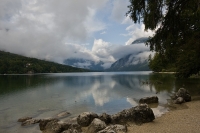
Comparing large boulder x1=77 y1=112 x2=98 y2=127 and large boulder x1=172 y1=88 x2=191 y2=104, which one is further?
large boulder x1=172 y1=88 x2=191 y2=104

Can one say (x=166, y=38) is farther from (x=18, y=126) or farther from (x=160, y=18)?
(x=18, y=126)

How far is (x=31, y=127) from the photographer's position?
1973 centimetres

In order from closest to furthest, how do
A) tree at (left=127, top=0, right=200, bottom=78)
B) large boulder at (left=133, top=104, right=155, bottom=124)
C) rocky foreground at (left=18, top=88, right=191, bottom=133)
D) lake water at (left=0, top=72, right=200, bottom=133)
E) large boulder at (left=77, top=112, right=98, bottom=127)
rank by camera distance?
1. tree at (left=127, top=0, right=200, bottom=78)
2. rocky foreground at (left=18, top=88, right=191, bottom=133)
3. large boulder at (left=133, top=104, right=155, bottom=124)
4. large boulder at (left=77, top=112, right=98, bottom=127)
5. lake water at (left=0, top=72, right=200, bottom=133)

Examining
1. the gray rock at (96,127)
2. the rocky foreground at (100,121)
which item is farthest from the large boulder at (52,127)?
the gray rock at (96,127)

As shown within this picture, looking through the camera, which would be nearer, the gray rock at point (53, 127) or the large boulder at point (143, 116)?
the gray rock at point (53, 127)

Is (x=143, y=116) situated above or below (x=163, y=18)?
below

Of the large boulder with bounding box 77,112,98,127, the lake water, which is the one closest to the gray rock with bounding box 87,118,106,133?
the large boulder with bounding box 77,112,98,127

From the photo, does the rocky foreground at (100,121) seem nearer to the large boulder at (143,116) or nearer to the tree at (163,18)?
the large boulder at (143,116)

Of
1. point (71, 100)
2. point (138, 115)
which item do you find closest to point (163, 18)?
point (138, 115)

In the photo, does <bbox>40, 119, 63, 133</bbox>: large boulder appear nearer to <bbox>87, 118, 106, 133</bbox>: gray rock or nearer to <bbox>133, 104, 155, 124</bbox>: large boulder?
<bbox>87, 118, 106, 133</bbox>: gray rock

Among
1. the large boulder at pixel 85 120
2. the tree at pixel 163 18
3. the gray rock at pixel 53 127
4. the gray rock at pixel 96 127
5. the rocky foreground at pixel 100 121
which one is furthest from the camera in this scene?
the large boulder at pixel 85 120

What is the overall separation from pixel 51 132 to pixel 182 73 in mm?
27863

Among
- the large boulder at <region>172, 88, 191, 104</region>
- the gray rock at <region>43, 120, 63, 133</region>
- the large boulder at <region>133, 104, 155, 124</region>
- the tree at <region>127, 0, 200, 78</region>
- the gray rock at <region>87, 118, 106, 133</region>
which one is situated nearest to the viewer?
the tree at <region>127, 0, 200, 78</region>

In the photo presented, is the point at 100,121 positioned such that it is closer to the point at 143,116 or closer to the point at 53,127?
the point at 143,116
